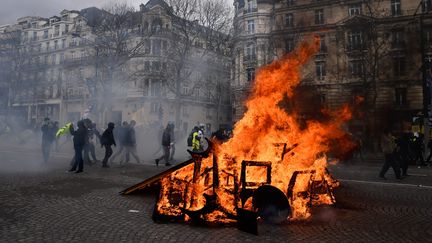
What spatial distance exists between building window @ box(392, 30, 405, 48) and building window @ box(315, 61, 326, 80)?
7.82 m

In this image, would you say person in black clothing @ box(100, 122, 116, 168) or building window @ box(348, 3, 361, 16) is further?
building window @ box(348, 3, 361, 16)

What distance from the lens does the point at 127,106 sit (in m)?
49.9

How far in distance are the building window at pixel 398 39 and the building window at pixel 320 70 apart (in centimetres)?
782

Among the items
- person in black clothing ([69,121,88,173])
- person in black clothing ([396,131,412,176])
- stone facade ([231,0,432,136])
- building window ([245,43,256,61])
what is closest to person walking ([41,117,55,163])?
person in black clothing ([69,121,88,173])

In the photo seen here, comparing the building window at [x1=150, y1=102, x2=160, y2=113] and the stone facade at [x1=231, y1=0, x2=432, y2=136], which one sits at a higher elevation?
the stone facade at [x1=231, y1=0, x2=432, y2=136]

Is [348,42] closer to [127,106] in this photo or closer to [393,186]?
[393,186]

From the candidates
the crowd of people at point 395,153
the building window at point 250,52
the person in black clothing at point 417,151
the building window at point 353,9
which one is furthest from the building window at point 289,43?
the crowd of people at point 395,153

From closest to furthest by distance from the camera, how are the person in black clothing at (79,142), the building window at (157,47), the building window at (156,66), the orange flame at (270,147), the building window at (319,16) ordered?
1. the orange flame at (270,147)
2. the person in black clothing at (79,142)
3. the building window at (157,47)
4. the building window at (156,66)
5. the building window at (319,16)

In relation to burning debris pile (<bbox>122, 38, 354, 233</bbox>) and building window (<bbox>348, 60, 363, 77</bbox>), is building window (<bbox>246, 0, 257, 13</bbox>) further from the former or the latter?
burning debris pile (<bbox>122, 38, 354, 233</bbox>)

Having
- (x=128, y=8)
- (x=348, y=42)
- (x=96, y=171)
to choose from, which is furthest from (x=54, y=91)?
(x=96, y=171)

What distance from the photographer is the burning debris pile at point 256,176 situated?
6043 millimetres

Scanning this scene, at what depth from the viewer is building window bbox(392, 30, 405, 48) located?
2984 centimetres

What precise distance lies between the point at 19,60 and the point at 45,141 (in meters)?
17.1

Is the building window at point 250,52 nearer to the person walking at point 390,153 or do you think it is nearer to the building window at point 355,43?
the building window at point 355,43
